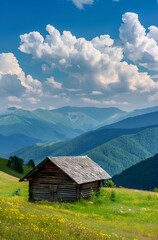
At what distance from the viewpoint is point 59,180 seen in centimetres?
4984

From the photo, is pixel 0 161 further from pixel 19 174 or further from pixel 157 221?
pixel 157 221

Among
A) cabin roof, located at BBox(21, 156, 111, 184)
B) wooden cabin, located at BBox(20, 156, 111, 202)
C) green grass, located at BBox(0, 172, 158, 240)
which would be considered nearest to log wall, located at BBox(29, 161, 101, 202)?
wooden cabin, located at BBox(20, 156, 111, 202)

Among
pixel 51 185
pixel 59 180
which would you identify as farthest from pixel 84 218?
pixel 51 185

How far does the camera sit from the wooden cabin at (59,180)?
49125 millimetres

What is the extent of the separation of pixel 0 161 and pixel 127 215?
112439 mm

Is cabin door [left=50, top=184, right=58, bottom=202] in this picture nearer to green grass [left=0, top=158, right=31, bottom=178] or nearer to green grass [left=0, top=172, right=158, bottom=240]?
green grass [left=0, top=172, right=158, bottom=240]

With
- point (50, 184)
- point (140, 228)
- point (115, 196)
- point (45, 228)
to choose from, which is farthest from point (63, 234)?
point (115, 196)

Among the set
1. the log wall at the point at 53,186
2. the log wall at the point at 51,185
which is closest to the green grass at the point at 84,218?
the log wall at the point at 53,186

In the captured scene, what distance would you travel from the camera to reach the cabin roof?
49.3 metres

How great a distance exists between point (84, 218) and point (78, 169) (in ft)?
56.5

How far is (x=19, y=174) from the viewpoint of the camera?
136 metres

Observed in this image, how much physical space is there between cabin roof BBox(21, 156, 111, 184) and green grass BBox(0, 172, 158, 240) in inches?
112

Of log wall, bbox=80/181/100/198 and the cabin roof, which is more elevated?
the cabin roof

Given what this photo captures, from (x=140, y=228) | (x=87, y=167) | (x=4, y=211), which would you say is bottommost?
(x=140, y=228)
